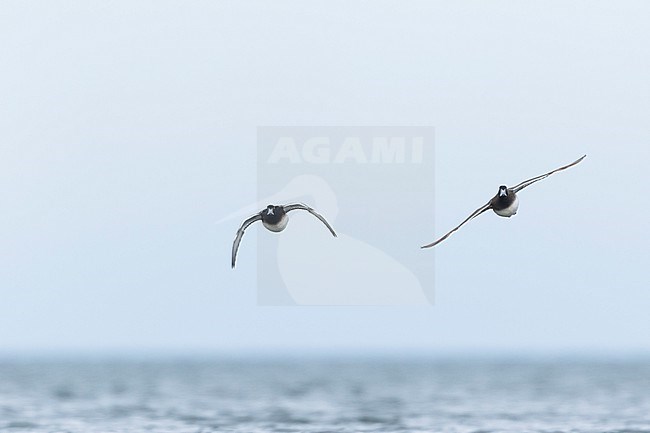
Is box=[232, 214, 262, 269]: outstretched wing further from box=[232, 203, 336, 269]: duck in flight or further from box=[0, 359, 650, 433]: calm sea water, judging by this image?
box=[0, 359, 650, 433]: calm sea water

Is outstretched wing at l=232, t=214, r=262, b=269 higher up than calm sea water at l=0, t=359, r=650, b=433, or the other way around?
outstretched wing at l=232, t=214, r=262, b=269

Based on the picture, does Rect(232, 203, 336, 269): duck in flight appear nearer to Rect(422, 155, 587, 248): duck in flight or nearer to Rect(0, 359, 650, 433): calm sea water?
Rect(422, 155, 587, 248): duck in flight

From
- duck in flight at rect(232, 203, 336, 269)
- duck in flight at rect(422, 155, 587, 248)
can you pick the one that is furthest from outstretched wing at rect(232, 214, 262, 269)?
duck in flight at rect(422, 155, 587, 248)

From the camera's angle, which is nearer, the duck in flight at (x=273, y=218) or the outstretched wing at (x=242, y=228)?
the outstretched wing at (x=242, y=228)

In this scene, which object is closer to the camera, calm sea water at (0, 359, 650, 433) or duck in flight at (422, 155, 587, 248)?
duck in flight at (422, 155, 587, 248)

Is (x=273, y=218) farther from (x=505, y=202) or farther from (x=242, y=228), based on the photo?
(x=505, y=202)

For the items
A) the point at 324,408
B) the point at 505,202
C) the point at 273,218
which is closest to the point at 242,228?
the point at 273,218

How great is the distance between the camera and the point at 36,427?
3553 centimetres

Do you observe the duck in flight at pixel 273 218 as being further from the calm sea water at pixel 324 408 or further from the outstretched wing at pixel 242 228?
the calm sea water at pixel 324 408

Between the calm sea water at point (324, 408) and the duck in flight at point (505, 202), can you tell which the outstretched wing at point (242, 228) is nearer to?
the duck in flight at point (505, 202)

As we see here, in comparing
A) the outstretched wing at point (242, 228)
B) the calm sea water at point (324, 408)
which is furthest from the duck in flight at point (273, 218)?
the calm sea water at point (324, 408)

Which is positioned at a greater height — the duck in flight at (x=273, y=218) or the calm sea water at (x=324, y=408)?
the duck in flight at (x=273, y=218)

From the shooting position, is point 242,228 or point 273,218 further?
point 242,228

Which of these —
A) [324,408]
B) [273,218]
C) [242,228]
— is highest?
[273,218]
